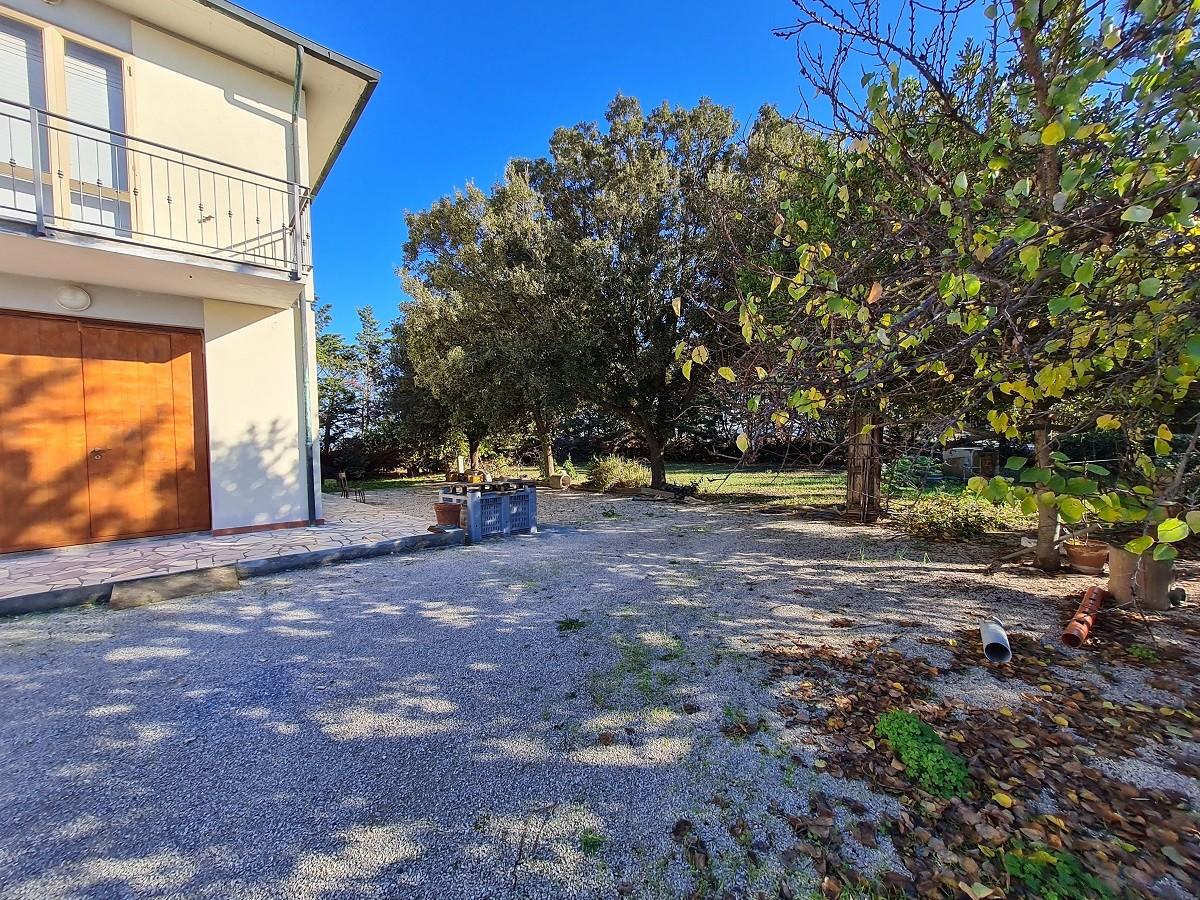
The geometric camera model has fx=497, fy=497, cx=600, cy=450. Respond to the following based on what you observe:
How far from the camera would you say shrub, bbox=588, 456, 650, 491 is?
13.8 metres

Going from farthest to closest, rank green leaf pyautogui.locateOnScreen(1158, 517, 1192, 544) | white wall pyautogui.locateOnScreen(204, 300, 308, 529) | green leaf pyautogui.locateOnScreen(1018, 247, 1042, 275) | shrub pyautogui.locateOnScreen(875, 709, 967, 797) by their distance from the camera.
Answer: white wall pyautogui.locateOnScreen(204, 300, 308, 529), shrub pyautogui.locateOnScreen(875, 709, 967, 797), green leaf pyautogui.locateOnScreen(1018, 247, 1042, 275), green leaf pyautogui.locateOnScreen(1158, 517, 1192, 544)

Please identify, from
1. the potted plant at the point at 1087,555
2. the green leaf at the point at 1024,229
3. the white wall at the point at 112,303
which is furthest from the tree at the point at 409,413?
the green leaf at the point at 1024,229

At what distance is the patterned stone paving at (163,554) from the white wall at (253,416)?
0.43 metres

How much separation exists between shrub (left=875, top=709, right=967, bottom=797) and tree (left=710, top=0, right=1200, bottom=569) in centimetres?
130

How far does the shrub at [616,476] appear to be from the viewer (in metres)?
13.8

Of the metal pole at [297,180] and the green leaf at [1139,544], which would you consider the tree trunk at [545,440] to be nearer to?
the metal pole at [297,180]

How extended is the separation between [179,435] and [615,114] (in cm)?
1115

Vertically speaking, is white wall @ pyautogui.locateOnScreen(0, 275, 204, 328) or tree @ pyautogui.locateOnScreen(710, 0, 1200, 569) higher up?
white wall @ pyautogui.locateOnScreen(0, 275, 204, 328)

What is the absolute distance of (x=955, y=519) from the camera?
748 centimetres

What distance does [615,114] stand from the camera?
1187 cm

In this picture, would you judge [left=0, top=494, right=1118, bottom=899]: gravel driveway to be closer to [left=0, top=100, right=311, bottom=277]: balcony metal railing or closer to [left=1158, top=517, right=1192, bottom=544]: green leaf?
[left=1158, top=517, right=1192, bottom=544]: green leaf

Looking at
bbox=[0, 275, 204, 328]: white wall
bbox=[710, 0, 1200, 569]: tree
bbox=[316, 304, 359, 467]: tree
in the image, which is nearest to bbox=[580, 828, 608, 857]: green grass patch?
bbox=[710, 0, 1200, 569]: tree

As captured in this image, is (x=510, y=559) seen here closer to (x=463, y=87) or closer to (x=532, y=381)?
(x=532, y=381)

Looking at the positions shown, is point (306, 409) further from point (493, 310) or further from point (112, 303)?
point (493, 310)
